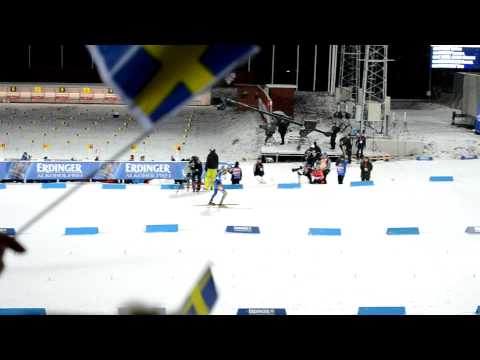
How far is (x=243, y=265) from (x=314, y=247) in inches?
58.2

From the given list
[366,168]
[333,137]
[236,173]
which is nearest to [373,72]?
[333,137]

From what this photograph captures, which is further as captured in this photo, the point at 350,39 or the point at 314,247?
the point at 314,247

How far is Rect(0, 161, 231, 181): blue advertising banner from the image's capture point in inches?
715

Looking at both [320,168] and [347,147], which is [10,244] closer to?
[320,168]

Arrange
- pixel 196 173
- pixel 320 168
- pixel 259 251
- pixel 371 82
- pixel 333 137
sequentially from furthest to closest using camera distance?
pixel 371 82
pixel 333 137
pixel 320 168
pixel 196 173
pixel 259 251

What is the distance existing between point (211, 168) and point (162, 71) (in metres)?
8.87

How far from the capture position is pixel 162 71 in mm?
6129

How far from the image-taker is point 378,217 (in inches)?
531

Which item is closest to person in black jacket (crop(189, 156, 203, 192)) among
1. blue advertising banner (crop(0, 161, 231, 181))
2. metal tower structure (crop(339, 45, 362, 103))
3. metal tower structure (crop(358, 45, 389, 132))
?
blue advertising banner (crop(0, 161, 231, 181))

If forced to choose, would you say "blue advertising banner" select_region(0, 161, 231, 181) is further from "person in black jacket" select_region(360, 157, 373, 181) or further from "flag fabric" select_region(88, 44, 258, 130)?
"flag fabric" select_region(88, 44, 258, 130)

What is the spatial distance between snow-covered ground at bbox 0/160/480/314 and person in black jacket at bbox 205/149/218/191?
20.8 inches

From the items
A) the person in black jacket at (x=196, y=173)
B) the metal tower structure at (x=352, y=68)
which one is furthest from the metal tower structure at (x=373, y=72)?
the person in black jacket at (x=196, y=173)
